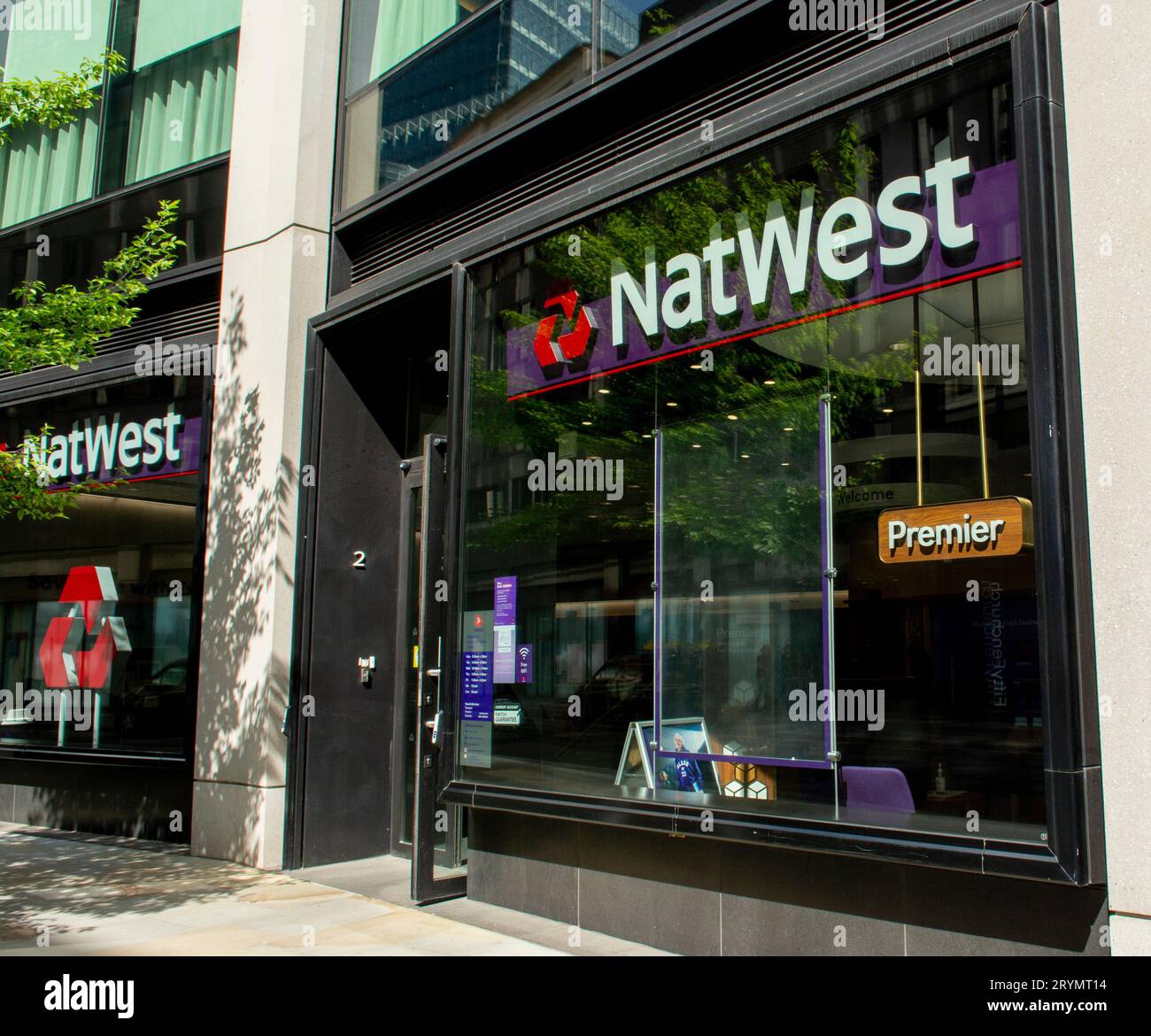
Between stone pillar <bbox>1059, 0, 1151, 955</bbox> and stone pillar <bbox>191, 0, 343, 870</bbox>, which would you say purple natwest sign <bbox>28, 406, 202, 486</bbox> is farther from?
stone pillar <bbox>1059, 0, 1151, 955</bbox>

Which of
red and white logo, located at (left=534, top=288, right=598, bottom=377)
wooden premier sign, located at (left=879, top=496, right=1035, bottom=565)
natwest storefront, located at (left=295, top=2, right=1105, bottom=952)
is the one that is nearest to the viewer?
natwest storefront, located at (left=295, top=2, right=1105, bottom=952)

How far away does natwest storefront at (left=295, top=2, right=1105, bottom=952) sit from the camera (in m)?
4.63

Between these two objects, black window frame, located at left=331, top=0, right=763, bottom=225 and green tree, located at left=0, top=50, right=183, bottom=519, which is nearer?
black window frame, located at left=331, top=0, right=763, bottom=225

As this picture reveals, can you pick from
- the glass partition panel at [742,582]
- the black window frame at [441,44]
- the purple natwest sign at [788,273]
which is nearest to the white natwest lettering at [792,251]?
the purple natwest sign at [788,273]

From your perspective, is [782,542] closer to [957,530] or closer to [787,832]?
[957,530]

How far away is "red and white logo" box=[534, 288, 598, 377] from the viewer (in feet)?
22.9

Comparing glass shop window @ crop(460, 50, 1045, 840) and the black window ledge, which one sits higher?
glass shop window @ crop(460, 50, 1045, 840)

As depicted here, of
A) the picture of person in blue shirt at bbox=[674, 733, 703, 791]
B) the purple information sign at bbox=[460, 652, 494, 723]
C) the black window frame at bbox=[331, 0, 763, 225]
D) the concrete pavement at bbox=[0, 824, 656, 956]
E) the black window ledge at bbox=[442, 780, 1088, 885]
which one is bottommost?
the concrete pavement at bbox=[0, 824, 656, 956]

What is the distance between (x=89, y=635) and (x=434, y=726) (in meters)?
4.74

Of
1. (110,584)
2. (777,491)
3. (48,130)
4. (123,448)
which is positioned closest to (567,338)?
(777,491)

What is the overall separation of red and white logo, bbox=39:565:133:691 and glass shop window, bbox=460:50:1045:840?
14.9 feet

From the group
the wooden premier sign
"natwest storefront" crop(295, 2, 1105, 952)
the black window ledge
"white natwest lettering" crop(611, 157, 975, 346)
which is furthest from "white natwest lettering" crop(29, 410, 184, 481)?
the wooden premier sign

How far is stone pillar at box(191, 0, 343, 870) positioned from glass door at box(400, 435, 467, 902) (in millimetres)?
1434

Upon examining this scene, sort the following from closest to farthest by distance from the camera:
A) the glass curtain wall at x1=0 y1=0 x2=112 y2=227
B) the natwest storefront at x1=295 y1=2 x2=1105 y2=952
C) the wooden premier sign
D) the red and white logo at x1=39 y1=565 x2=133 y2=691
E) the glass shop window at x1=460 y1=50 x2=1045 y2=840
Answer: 1. the natwest storefront at x1=295 y1=2 x2=1105 y2=952
2. the wooden premier sign
3. the glass shop window at x1=460 y1=50 x2=1045 y2=840
4. the red and white logo at x1=39 y1=565 x2=133 y2=691
5. the glass curtain wall at x1=0 y1=0 x2=112 y2=227
